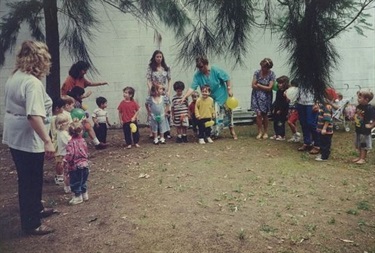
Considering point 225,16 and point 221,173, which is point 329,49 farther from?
point 221,173

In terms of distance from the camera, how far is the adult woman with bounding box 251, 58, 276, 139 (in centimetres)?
561

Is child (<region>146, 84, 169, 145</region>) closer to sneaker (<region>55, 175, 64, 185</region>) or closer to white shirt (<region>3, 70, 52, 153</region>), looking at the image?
sneaker (<region>55, 175, 64, 185</region>)

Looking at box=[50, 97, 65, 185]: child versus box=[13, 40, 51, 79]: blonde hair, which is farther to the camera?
box=[50, 97, 65, 185]: child

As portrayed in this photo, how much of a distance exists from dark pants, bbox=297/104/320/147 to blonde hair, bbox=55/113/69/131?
2.83m

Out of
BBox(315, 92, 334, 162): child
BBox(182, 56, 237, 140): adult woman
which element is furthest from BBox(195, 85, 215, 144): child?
BBox(315, 92, 334, 162): child

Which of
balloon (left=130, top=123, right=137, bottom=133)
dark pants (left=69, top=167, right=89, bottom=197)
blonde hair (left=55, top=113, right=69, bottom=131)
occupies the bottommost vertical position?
dark pants (left=69, top=167, right=89, bottom=197)

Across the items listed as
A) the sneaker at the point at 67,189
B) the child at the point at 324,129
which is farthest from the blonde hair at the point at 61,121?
the child at the point at 324,129

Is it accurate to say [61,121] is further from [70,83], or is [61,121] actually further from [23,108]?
[23,108]

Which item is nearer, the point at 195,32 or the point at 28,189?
the point at 28,189

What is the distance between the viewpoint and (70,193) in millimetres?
3492

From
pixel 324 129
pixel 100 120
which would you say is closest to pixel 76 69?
pixel 100 120

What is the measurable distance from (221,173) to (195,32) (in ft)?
4.59

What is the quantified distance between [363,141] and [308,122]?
687 mm

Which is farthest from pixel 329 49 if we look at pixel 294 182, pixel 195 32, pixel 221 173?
pixel 221 173
